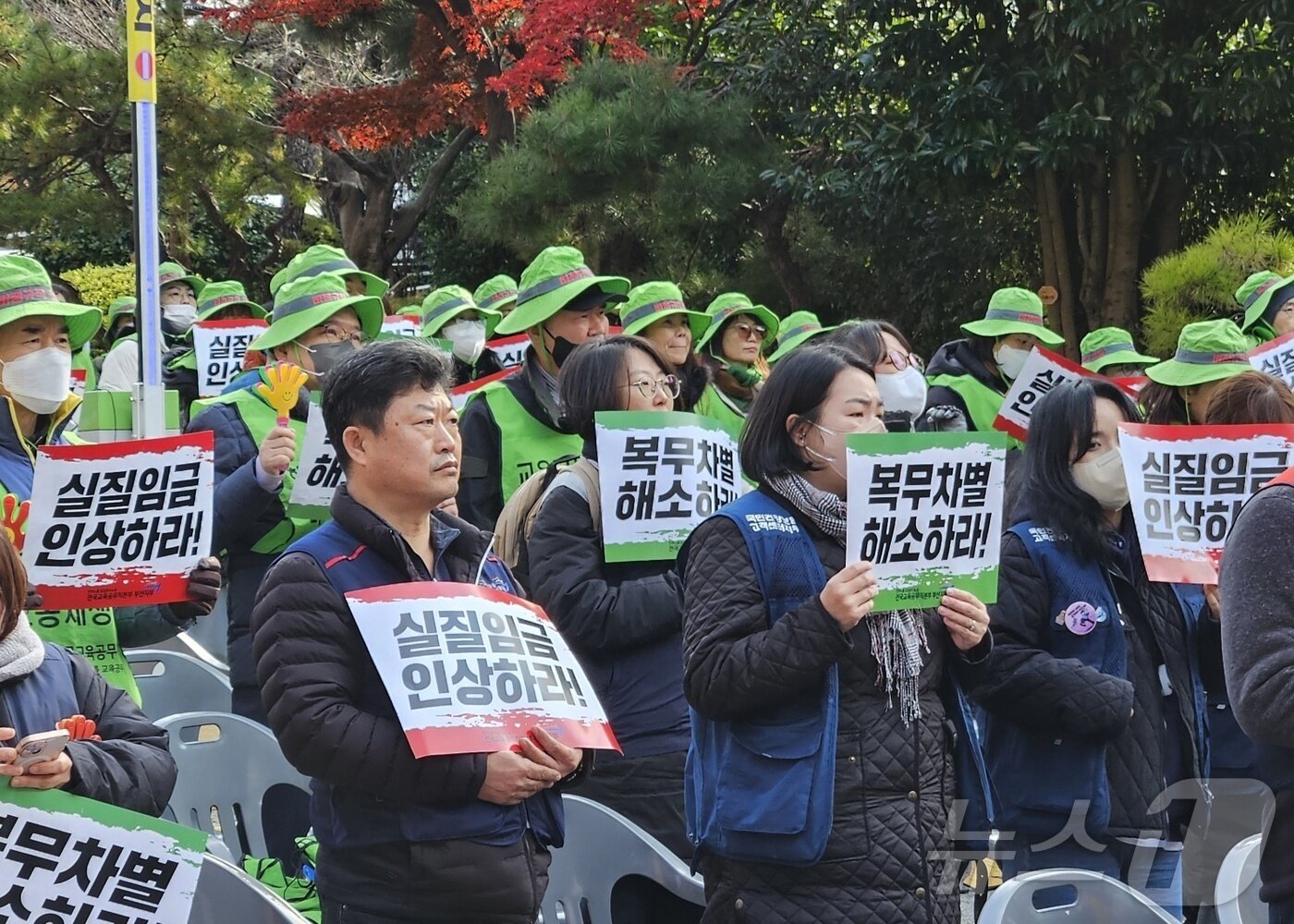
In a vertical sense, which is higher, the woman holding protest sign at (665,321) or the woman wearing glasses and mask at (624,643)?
the woman holding protest sign at (665,321)

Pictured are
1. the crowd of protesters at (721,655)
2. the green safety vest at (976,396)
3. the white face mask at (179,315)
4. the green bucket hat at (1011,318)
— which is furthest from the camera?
the white face mask at (179,315)

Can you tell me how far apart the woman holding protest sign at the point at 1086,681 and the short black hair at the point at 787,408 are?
75cm

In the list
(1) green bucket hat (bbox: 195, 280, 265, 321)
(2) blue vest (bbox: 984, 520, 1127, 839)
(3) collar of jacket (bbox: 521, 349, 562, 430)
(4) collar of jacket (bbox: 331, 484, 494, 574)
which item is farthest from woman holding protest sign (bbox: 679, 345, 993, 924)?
(1) green bucket hat (bbox: 195, 280, 265, 321)

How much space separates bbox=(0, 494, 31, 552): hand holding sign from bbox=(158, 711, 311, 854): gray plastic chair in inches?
24.3

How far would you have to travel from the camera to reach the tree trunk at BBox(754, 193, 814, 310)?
14782 millimetres

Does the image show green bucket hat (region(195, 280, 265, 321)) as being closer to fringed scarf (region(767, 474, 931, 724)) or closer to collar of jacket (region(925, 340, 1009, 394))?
collar of jacket (region(925, 340, 1009, 394))

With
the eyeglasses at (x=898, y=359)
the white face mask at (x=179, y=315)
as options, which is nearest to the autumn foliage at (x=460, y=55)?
the white face mask at (x=179, y=315)

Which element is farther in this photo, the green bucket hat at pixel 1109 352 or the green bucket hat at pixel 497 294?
the green bucket hat at pixel 497 294

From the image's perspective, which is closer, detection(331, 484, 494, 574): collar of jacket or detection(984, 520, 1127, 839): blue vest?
detection(331, 484, 494, 574): collar of jacket

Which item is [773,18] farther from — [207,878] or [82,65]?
[207,878]

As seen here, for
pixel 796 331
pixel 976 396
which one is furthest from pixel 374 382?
pixel 796 331

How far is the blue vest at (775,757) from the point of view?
3176 millimetres

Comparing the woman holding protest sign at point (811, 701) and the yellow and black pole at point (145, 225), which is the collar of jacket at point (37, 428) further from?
the woman holding protest sign at point (811, 701)

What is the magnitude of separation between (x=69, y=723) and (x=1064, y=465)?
242cm
